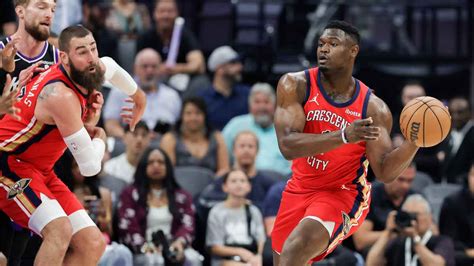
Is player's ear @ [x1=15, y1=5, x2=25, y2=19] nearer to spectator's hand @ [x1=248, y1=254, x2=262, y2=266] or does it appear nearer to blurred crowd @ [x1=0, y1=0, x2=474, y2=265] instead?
blurred crowd @ [x1=0, y1=0, x2=474, y2=265]

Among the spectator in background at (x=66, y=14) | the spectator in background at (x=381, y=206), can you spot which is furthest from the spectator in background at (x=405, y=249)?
the spectator in background at (x=66, y=14)

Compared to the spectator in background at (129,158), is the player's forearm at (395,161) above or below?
above

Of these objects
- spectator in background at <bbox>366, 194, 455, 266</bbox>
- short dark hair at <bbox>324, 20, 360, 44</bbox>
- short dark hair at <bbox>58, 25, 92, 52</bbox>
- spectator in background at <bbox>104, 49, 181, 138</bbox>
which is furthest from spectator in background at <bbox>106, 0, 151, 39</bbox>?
short dark hair at <bbox>324, 20, 360, 44</bbox>

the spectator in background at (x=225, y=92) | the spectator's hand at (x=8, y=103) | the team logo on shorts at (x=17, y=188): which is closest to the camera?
the spectator's hand at (x=8, y=103)

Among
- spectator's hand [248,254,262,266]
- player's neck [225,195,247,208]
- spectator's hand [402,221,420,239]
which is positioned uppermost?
player's neck [225,195,247,208]

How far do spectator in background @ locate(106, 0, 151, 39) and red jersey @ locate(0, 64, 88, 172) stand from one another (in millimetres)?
5676

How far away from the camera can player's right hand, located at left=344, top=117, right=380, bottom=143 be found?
698 cm

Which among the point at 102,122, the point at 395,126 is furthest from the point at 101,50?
the point at 395,126

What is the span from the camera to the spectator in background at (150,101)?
11828mm

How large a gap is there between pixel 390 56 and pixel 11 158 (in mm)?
7435

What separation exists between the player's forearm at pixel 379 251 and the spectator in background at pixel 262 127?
203 centimetres

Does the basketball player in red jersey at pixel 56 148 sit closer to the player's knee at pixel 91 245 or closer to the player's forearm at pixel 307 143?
the player's knee at pixel 91 245

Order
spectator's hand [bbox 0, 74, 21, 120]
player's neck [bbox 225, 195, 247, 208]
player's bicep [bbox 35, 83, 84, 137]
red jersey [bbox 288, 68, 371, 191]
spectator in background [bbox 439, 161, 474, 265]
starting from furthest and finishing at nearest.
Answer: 1. spectator in background [bbox 439, 161, 474, 265]
2. player's neck [bbox 225, 195, 247, 208]
3. red jersey [bbox 288, 68, 371, 191]
4. player's bicep [bbox 35, 83, 84, 137]
5. spectator's hand [bbox 0, 74, 21, 120]

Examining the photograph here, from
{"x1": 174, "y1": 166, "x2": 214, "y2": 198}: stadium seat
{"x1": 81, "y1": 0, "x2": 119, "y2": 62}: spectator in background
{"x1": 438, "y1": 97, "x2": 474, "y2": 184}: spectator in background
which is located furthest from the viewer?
{"x1": 81, "y1": 0, "x2": 119, "y2": 62}: spectator in background
